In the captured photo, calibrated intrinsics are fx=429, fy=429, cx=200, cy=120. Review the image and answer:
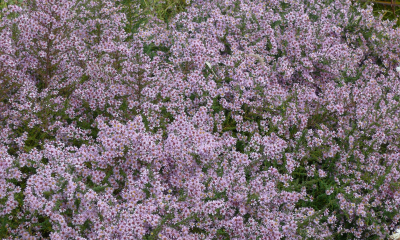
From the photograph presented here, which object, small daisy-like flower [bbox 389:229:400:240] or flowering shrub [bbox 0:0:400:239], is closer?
flowering shrub [bbox 0:0:400:239]

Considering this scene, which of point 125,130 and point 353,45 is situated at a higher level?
point 353,45

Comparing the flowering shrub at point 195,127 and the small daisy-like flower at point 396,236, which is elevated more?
the flowering shrub at point 195,127

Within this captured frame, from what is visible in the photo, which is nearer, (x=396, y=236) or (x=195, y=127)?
(x=396, y=236)

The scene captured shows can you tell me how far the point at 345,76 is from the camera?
13.8 ft

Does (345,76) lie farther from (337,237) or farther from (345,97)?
(337,237)

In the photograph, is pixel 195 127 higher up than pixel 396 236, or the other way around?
pixel 195 127

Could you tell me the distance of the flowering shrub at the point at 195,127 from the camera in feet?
9.43

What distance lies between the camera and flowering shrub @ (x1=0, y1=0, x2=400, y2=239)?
2.88 meters

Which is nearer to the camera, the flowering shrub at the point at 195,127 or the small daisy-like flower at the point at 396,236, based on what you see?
the flowering shrub at the point at 195,127

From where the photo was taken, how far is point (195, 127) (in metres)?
3.47

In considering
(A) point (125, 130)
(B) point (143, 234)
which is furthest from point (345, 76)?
(B) point (143, 234)

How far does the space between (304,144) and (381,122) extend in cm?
75

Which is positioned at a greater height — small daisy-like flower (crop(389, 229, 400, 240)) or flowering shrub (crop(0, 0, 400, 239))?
flowering shrub (crop(0, 0, 400, 239))

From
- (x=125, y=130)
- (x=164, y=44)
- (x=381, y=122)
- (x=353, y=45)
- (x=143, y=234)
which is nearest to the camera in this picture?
(x=143, y=234)
